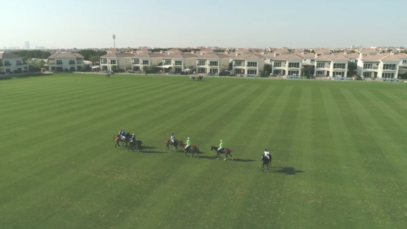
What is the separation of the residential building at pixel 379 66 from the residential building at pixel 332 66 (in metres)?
6.30

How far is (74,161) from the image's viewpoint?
2594cm

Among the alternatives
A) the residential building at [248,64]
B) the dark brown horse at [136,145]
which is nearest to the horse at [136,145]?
the dark brown horse at [136,145]

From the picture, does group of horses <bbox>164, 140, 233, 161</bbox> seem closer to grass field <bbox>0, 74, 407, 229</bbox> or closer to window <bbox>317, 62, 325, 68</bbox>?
grass field <bbox>0, 74, 407, 229</bbox>

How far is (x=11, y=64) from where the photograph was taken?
114m

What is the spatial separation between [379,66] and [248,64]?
4480 centimetres

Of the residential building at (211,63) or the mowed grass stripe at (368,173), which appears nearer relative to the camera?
the mowed grass stripe at (368,173)

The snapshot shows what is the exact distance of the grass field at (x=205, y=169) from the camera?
17.9 metres

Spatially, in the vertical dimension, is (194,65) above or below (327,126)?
above

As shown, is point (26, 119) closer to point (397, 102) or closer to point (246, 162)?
point (246, 162)

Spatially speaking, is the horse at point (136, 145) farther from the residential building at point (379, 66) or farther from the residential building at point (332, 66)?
the residential building at point (379, 66)

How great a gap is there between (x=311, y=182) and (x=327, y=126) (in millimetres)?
16996

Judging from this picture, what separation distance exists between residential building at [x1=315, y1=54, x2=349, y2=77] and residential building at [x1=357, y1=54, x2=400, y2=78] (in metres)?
6.30

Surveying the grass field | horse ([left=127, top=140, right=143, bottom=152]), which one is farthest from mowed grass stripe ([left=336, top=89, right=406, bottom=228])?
horse ([left=127, top=140, right=143, bottom=152])

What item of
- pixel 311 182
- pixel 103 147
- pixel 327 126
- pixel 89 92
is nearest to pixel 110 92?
pixel 89 92
